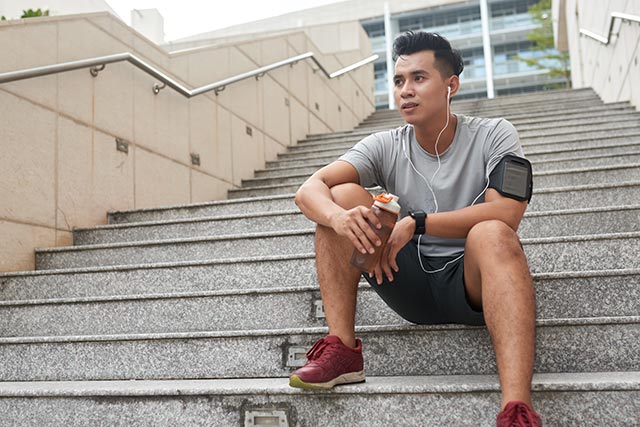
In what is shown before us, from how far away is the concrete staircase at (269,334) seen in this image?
1577 millimetres

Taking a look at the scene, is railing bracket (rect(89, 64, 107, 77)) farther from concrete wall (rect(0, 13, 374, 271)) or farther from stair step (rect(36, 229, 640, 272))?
stair step (rect(36, 229, 640, 272))

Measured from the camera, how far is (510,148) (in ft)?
5.73

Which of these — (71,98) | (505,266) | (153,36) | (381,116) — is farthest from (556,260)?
(153,36)

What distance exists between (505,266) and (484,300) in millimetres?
103

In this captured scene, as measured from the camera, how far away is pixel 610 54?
623cm

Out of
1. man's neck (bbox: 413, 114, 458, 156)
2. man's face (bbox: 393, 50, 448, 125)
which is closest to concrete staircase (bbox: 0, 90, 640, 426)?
man's neck (bbox: 413, 114, 458, 156)

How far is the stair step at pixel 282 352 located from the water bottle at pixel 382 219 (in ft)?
1.19

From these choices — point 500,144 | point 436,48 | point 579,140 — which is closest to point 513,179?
point 500,144

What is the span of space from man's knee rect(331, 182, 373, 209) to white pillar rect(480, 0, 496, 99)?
29436mm

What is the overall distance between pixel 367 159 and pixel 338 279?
442 millimetres

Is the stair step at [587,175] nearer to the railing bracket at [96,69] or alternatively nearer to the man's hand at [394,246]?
the man's hand at [394,246]

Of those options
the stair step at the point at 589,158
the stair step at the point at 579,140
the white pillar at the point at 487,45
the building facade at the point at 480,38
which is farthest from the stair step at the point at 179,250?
the white pillar at the point at 487,45

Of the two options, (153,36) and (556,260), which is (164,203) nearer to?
(556,260)

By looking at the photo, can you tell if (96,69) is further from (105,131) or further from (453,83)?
(453,83)
